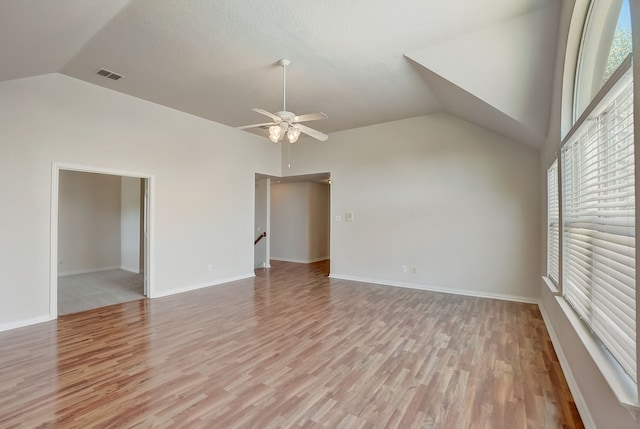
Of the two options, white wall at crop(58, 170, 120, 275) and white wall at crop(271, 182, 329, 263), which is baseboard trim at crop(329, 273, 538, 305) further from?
white wall at crop(58, 170, 120, 275)

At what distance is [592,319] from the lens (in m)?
2.00

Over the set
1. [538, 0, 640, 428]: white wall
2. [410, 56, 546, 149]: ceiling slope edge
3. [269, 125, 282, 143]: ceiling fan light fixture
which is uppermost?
[410, 56, 546, 149]: ceiling slope edge

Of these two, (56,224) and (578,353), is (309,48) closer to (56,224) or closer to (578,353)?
(578,353)

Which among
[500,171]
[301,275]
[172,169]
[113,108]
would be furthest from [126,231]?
[500,171]

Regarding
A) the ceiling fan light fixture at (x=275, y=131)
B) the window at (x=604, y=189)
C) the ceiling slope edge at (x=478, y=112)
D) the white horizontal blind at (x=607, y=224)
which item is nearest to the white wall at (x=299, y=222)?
the ceiling slope edge at (x=478, y=112)

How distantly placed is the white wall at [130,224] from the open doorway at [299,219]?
300 cm

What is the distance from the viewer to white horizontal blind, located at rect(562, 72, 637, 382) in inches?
56.9

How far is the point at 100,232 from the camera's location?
7430 millimetres

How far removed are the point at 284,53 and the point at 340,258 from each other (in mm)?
4304

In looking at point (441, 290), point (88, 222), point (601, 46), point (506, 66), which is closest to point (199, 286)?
point (88, 222)

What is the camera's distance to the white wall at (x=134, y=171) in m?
3.62

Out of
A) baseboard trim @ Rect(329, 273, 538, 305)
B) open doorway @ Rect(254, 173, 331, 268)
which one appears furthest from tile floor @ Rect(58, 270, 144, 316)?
baseboard trim @ Rect(329, 273, 538, 305)

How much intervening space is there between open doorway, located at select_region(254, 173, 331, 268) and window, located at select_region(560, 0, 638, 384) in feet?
20.5

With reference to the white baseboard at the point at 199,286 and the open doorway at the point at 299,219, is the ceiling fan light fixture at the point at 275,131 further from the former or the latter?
the open doorway at the point at 299,219
